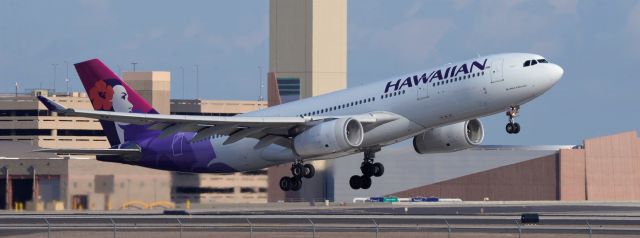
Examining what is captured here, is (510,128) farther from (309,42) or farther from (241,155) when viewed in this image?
(309,42)

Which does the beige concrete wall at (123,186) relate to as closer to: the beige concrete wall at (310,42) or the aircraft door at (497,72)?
the aircraft door at (497,72)

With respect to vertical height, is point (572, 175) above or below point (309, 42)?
below

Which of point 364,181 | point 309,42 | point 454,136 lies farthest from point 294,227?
point 309,42

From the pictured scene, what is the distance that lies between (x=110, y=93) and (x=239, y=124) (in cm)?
1205

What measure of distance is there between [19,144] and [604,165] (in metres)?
63.5

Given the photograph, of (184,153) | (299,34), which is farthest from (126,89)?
(299,34)

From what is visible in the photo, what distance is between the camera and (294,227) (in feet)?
225

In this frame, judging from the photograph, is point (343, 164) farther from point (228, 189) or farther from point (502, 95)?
point (502, 95)

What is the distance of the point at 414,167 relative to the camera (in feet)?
456

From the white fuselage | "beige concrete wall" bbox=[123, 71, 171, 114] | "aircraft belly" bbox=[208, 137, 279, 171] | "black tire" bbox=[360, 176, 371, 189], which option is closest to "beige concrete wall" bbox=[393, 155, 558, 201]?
"beige concrete wall" bbox=[123, 71, 171, 114]

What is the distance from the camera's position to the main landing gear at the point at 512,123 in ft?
225

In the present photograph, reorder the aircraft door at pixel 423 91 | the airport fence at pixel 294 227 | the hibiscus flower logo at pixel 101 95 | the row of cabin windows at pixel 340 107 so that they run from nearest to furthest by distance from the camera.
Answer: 1. the airport fence at pixel 294 227
2. the aircraft door at pixel 423 91
3. the row of cabin windows at pixel 340 107
4. the hibiscus flower logo at pixel 101 95

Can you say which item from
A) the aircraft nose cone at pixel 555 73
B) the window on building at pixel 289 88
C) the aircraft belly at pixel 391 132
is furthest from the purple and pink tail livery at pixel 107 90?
the window on building at pixel 289 88

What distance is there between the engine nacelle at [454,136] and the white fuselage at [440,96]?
434 cm
